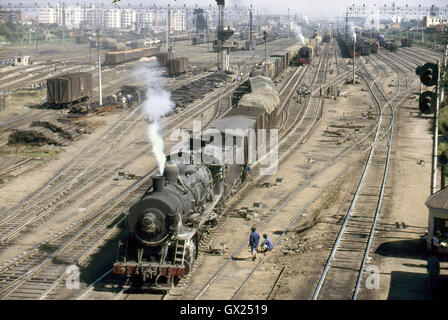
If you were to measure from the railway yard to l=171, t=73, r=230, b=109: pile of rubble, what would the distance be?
117cm

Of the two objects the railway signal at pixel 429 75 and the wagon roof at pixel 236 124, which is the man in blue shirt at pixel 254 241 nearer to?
the railway signal at pixel 429 75

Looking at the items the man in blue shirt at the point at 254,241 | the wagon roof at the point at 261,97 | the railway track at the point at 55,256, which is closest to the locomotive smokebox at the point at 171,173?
the man in blue shirt at the point at 254,241

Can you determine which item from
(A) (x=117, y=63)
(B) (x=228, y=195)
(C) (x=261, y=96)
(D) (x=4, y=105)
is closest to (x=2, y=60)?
(A) (x=117, y=63)

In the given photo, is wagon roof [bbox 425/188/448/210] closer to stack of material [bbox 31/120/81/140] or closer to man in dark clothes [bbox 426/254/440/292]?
man in dark clothes [bbox 426/254/440/292]

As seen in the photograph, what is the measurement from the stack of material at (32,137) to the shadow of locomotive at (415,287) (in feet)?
96.5

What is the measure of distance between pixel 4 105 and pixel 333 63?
71.4m

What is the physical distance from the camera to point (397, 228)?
24.4 m

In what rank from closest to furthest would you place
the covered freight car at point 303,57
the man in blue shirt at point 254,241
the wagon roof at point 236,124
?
the man in blue shirt at point 254,241, the wagon roof at point 236,124, the covered freight car at point 303,57

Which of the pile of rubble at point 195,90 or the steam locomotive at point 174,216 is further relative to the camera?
the pile of rubble at point 195,90

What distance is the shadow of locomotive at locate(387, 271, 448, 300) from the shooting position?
1752 centimetres

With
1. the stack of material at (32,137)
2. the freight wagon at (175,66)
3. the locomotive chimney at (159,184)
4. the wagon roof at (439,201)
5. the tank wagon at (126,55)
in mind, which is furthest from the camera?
the tank wagon at (126,55)

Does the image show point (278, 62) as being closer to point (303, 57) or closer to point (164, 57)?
point (303, 57)

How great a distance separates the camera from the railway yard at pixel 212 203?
61.2 ft

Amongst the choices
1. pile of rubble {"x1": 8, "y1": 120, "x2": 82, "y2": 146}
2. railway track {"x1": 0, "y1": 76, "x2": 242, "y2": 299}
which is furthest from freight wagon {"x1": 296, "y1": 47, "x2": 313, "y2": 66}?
railway track {"x1": 0, "y1": 76, "x2": 242, "y2": 299}
